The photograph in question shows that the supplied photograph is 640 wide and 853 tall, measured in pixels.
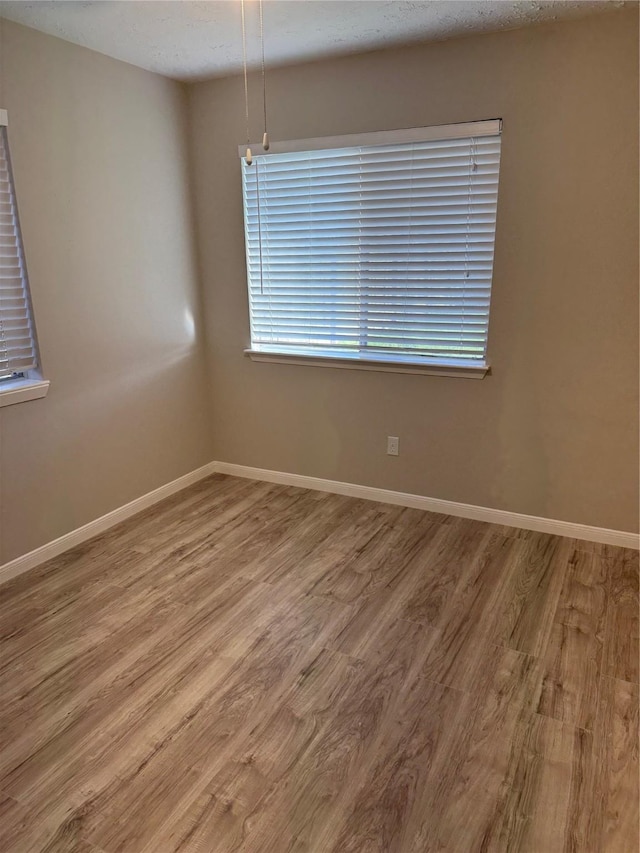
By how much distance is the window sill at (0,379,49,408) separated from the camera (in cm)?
262

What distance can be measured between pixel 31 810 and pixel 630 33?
366 centimetres

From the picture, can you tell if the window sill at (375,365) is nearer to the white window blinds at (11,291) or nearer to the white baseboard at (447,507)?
the white baseboard at (447,507)

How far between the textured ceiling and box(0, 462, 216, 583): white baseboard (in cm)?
245

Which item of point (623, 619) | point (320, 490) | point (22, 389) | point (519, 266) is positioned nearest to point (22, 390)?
point (22, 389)

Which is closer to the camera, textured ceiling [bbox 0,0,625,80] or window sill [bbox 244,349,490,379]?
textured ceiling [bbox 0,0,625,80]

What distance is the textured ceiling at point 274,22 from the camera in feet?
7.65

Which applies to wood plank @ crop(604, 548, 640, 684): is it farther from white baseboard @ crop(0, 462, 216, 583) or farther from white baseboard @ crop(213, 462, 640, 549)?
white baseboard @ crop(0, 462, 216, 583)

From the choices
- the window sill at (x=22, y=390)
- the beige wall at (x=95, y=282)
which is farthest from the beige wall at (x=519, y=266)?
the window sill at (x=22, y=390)

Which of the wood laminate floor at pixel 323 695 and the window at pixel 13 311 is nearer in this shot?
the wood laminate floor at pixel 323 695

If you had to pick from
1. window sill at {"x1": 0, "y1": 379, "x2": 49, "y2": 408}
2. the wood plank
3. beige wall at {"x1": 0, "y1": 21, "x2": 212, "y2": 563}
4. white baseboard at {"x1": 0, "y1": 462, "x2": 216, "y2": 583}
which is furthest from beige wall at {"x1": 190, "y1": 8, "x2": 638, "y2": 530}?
window sill at {"x1": 0, "y1": 379, "x2": 49, "y2": 408}

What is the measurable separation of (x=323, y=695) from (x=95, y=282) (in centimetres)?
236

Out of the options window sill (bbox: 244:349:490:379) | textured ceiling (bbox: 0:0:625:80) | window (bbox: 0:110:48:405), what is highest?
textured ceiling (bbox: 0:0:625:80)

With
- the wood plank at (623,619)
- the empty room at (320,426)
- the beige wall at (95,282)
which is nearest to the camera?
the empty room at (320,426)

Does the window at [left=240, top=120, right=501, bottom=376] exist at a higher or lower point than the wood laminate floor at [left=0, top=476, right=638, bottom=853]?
higher
